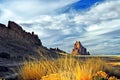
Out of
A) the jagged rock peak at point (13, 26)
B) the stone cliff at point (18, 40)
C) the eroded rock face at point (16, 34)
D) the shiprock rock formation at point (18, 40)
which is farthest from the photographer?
the jagged rock peak at point (13, 26)

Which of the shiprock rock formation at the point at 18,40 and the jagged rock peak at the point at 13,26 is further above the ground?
the jagged rock peak at the point at 13,26

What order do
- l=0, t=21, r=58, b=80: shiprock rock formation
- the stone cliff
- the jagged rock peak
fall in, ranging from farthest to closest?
the jagged rock peak < the stone cliff < l=0, t=21, r=58, b=80: shiprock rock formation

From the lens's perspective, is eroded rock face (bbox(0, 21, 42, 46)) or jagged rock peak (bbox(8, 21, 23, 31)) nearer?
eroded rock face (bbox(0, 21, 42, 46))

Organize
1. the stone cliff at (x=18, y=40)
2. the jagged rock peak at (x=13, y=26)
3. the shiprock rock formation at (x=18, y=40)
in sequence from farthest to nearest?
1. the jagged rock peak at (x=13, y=26)
2. the stone cliff at (x=18, y=40)
3. the shiprock rock formation at (x=18, y=40)

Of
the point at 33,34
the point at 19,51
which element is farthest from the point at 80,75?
the point at 33,34

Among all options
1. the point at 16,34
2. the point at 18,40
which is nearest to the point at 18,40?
the point at 18,40

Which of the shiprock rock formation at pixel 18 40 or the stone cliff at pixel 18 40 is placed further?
the stone cliff at pixel 18 40

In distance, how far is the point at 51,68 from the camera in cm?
1762

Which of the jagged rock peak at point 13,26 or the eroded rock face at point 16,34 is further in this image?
the jagged rock peak at point 13,26

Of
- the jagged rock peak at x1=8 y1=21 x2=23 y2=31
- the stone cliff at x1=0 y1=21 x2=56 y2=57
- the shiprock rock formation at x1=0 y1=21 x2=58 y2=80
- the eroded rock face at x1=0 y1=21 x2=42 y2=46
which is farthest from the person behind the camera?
the jagged rock peak at x1=8 y1=21 x2=23 y2=31

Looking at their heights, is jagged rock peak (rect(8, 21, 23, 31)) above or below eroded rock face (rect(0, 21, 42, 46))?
above

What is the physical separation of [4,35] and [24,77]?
2116 inches

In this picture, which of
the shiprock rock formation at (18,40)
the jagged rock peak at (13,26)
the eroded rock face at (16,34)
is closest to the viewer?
the shiprock rock formation at (18,40)

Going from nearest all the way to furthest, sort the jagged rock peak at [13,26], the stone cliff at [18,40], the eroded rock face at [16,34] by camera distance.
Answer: the stone cliff at [18,40], the eroded rock face at [16,34], the jagged rock peak at [13,26]
